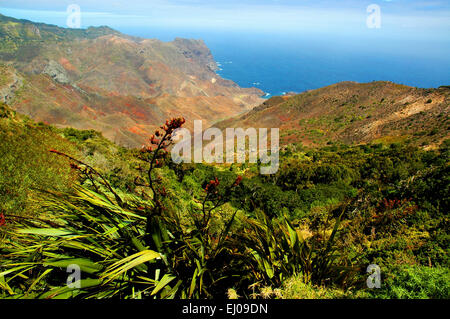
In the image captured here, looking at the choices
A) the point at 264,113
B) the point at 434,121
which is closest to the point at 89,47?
the point at 264,113

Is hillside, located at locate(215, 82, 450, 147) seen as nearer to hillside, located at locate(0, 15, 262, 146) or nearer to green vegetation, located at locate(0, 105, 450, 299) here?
green vegetation, located at locate(0, 105, 450, 299)

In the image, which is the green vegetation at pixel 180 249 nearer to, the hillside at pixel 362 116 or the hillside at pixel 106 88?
the hillside at pixel 362 116

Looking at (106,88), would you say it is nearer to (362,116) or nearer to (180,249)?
(362,116)

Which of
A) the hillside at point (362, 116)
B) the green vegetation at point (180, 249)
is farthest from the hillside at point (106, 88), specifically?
the green vegetation at point (180, 249)

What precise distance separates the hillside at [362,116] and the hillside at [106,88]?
3643cm

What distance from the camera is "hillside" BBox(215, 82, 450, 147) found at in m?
22.4

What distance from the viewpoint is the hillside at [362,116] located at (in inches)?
882

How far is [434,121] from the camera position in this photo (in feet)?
70.7

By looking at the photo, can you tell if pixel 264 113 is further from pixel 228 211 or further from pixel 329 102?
pixel 228 211

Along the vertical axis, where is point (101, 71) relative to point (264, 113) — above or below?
above

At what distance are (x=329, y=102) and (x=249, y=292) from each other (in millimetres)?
44483
